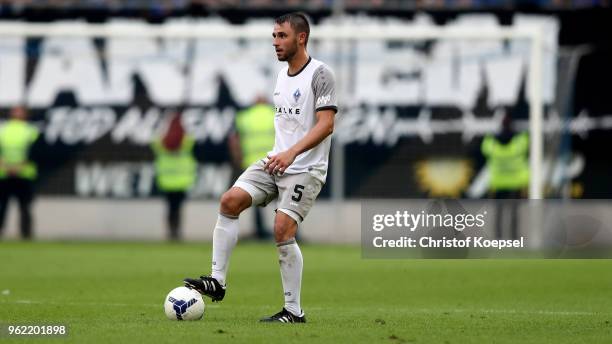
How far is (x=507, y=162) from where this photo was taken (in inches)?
786

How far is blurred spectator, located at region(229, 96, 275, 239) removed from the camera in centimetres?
2017

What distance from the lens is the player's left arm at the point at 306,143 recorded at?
8086mm

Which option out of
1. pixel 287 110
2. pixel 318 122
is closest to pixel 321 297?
pixel 287 110

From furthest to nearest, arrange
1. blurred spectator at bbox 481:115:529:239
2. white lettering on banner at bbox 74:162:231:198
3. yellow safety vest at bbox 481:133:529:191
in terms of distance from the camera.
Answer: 1. white lettering on banner at bbox 74:162:231:198
2. yellow safety vest at bbox 481:133:529:191
3. blurred spectator at bbox 481:115:529:239

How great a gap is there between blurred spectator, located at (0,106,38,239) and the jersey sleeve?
12.2 metres

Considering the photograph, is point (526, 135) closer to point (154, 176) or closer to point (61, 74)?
point (154, 176)

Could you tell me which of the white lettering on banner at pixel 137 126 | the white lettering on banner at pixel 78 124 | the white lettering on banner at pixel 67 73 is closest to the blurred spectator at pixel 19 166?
the white lettering on banner at pixel 78 124

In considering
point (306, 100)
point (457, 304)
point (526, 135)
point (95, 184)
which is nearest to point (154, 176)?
point (95, 184)

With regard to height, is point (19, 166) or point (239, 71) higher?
point (239, 71)

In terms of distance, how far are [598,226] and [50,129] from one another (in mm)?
8857

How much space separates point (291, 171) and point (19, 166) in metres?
12.4

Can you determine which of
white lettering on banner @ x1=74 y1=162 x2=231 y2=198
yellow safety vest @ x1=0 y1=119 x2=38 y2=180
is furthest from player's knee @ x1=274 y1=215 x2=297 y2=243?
yellow safety vest @ x1=0 y1=119 x2=38 y2=180

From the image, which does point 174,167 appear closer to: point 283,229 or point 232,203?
point 232,203

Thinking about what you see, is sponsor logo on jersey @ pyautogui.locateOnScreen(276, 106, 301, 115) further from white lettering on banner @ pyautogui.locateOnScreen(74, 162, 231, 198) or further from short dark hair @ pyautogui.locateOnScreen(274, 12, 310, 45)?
white lettering on banner @ pyautogui.locateOnScreen(74, 162, 231, 198)
